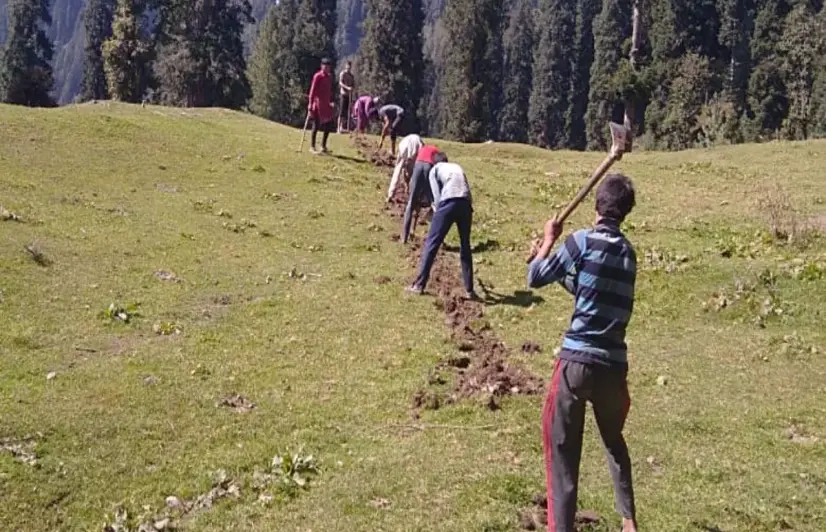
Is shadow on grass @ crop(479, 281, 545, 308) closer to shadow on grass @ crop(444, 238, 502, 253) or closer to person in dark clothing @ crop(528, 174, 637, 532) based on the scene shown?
shadow on grass @ crop(444, 238, 502, 253)

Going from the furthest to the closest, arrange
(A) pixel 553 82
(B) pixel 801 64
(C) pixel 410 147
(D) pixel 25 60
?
1. (A) pixel 553 82
2. (D) pixel 25 60
3. (B) pixel 801 64
4. (C) pixel 410 147

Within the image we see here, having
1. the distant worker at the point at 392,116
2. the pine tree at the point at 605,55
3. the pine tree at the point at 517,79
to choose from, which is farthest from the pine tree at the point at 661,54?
the distant worker at the point at 392,116

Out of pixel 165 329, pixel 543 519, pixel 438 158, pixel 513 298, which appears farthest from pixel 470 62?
pixel 543 519

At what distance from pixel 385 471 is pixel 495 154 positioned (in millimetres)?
27647

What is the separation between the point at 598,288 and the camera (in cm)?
645

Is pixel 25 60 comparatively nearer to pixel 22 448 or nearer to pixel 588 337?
pixel 22 448

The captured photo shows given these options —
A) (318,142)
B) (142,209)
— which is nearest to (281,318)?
(142,209)

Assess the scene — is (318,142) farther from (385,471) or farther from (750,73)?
(750,73)

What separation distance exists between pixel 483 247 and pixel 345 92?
16753 mm

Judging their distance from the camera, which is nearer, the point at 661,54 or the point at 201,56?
the point at 201,56

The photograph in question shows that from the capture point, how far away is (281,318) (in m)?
13.4

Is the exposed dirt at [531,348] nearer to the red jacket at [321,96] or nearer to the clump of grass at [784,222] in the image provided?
the clump of grass at [784,222]

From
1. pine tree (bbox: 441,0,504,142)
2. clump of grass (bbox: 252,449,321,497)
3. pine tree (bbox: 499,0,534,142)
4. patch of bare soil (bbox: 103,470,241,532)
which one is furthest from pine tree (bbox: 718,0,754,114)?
patch of bare soil (bbox: 103,470,241,532)

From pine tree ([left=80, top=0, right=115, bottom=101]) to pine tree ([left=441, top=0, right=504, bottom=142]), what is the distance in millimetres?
33035
